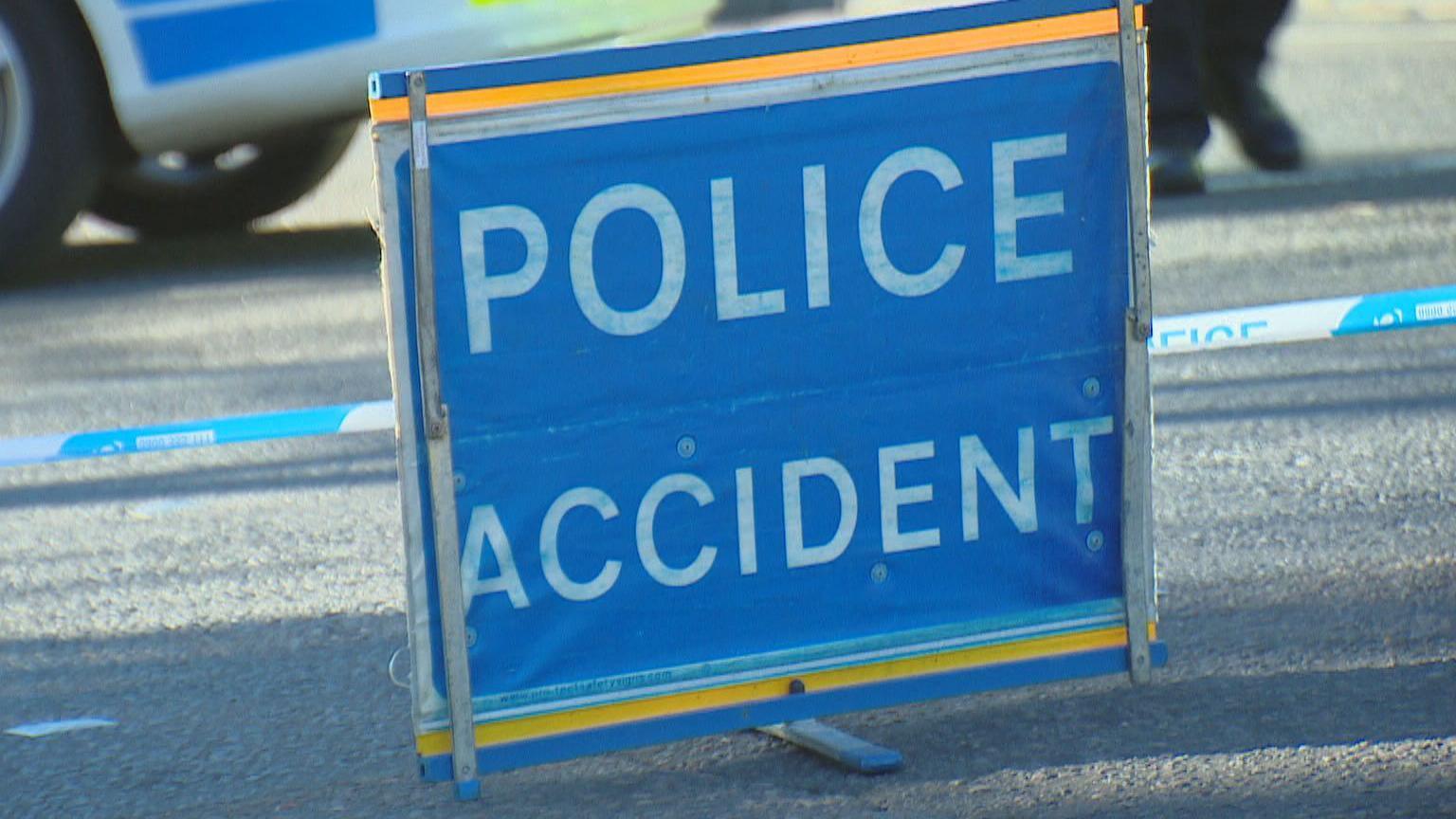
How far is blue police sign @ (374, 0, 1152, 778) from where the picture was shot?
10.8ft

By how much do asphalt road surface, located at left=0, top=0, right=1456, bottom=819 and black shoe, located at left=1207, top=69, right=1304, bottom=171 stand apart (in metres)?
1.27

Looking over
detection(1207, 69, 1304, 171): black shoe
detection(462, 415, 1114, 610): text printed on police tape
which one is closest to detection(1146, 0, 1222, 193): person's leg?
detection(1207, 69, 1304, 171): black shoe

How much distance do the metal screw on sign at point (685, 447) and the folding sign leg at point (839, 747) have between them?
469 mm

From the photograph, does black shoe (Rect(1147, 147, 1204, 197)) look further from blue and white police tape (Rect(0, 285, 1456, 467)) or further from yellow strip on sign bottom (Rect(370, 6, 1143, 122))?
yellow strip on sign bottom (Rect(370, 6, 1143, 122))

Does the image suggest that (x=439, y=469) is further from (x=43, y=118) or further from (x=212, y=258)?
(x=212, y=258)

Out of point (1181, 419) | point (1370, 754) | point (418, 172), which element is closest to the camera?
point (418, 172)

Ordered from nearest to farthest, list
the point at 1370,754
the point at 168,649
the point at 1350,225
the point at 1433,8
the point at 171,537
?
1. the point at 1370,754
2. the point at 168,649
3. the point at 171,537
4. the point at 1350,225
5. the point at 1433,8

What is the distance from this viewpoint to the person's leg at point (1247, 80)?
28.7ft

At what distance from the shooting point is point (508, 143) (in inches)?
129

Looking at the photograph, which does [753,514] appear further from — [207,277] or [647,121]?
[207,277]

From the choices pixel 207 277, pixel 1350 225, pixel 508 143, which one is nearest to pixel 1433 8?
pixel 1350 225

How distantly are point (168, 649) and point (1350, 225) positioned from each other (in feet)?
16.4

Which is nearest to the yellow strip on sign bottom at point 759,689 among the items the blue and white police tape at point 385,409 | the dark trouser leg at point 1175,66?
the blue and white police tape at point 385,409

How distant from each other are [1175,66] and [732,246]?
519 centimetres
